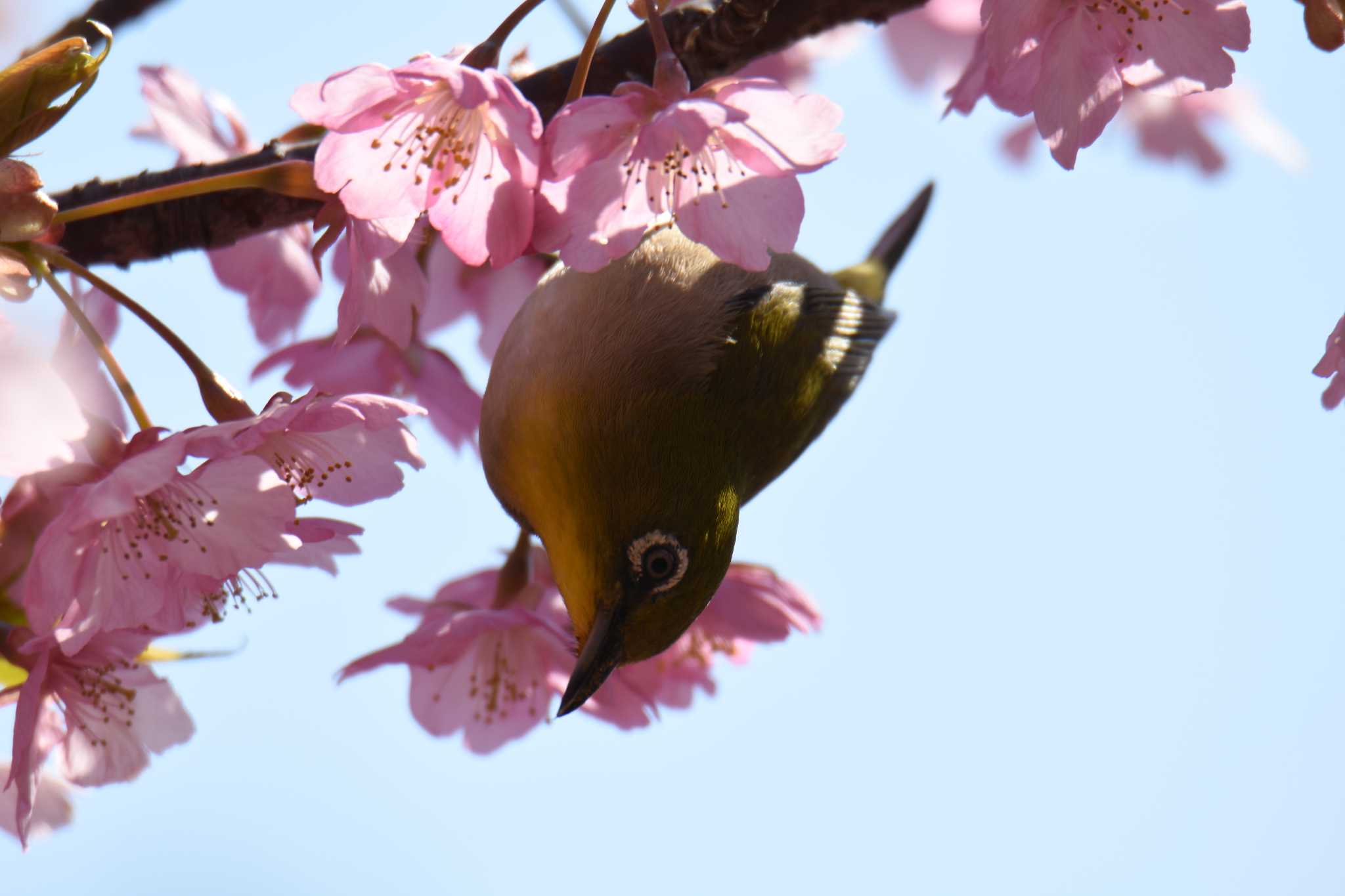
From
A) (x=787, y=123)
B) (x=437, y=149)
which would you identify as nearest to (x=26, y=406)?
(x=437, y=149)

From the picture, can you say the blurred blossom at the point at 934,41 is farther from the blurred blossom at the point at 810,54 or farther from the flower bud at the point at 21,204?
the flower bud at the point at 21,204

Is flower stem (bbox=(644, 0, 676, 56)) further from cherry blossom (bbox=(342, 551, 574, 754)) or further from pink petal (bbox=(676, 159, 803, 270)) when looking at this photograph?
cherry blossom (bbox=(342, 551, 574, 754))

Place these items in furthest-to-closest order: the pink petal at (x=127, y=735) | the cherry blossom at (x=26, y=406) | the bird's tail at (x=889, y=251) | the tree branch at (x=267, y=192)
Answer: the bird's tail at (x=889, y=251) < the pink petal at (x=127, y=735) < the tree branch at (x=267, y=192) < the cherry blossom at (x=26, y=406)

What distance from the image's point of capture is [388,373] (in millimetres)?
3057

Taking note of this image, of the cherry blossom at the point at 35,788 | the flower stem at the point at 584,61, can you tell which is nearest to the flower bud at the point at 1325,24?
the flower stem at the point at 584,61

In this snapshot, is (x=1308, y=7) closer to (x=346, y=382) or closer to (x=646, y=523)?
(x=646, y=523)

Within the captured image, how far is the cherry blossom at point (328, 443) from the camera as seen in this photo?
200 centimetres

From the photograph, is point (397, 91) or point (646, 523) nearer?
point (397, 91)

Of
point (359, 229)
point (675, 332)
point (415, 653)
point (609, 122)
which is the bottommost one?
point (415, 653)

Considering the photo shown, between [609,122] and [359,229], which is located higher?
[609,122]

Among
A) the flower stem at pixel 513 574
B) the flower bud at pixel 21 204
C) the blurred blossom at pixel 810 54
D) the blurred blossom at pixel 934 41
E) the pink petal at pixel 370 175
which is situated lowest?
the flower stem at pixel 513 574

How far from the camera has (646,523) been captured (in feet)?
8.68

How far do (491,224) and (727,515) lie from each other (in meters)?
0.95

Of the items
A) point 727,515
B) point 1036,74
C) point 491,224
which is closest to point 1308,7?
point 1036,74
